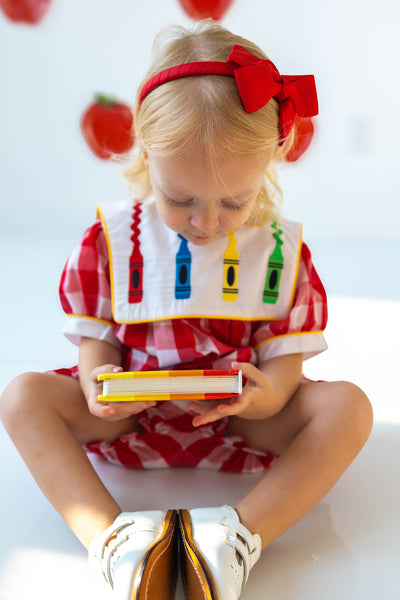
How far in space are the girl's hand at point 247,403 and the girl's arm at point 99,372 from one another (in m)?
0.06

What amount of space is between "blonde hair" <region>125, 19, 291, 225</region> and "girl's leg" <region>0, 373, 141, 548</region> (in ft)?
1.09

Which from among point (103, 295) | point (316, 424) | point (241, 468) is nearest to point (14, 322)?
point (103, 295)

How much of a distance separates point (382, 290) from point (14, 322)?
91cm

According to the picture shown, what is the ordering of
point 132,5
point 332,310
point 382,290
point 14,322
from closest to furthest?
point 14,322, point 332,310, point 382,290, point 132,5

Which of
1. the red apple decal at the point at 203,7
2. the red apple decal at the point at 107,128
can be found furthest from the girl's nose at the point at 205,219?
the red apple decal at the point at 203,7

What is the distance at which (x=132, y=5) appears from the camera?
2145 mm

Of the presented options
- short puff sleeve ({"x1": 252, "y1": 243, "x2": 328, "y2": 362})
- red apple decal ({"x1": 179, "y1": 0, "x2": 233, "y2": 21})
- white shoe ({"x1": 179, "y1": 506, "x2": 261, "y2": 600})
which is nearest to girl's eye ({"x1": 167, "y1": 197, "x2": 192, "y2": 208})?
short puff sleeve ({"x1": 252, "y1": 243, "x2": 328, "y2": 362})

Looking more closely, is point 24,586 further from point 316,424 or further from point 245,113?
point 245,113

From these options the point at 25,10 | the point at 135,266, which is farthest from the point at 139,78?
the point at 135,266

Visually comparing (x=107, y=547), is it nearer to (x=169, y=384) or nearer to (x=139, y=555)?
(x=139, y=555)

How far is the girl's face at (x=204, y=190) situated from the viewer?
2.58ft

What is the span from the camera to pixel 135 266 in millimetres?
969

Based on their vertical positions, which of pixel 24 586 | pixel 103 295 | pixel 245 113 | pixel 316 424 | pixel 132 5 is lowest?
pixel 24 586

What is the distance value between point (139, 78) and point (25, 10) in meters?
0.39
